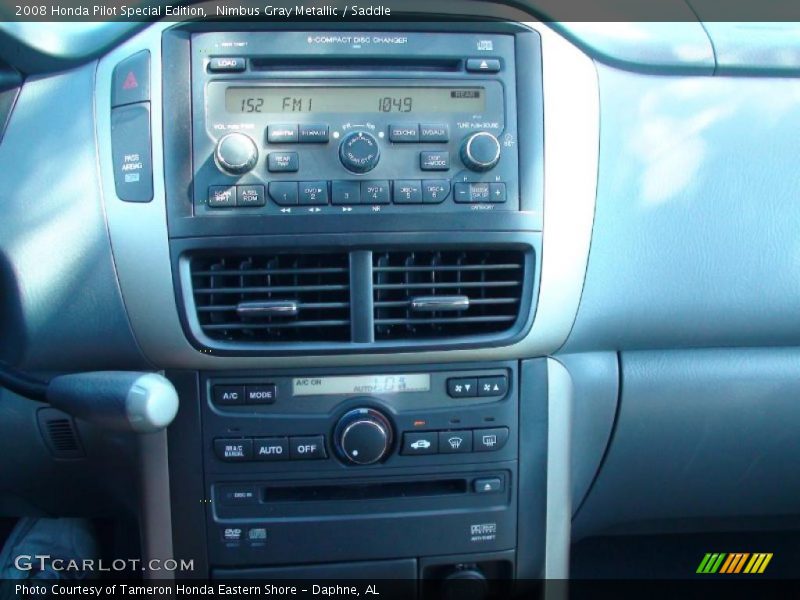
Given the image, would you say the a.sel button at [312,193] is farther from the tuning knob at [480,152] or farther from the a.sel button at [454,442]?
the a.sel button at [454,442]

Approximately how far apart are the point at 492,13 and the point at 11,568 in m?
1.83

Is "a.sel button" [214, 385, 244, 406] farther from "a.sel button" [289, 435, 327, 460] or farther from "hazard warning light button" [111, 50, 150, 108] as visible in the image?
"hazard warning light button" [111, 50, 150, 108]

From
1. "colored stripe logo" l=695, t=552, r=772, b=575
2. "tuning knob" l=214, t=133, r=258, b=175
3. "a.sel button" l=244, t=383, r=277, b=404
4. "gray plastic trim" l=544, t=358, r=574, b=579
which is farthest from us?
"colored stripe logo" l=695, t=552, r=772, b=575

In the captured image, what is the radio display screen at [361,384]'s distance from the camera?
1431 mm

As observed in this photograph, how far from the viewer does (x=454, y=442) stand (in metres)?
1.47

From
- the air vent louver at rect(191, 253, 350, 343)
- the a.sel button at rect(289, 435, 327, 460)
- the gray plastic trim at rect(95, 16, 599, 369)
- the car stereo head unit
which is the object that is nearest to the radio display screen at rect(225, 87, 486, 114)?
the car stereo head unit

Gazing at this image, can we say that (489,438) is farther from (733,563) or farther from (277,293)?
(733,563)

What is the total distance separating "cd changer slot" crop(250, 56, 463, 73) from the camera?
4.53 feet

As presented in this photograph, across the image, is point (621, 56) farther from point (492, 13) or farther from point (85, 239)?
point (85, 239)

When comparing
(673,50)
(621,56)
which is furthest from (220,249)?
(673,50)

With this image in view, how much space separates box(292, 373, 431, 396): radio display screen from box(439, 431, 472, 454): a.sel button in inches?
4.4

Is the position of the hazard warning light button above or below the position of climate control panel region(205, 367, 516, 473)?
above

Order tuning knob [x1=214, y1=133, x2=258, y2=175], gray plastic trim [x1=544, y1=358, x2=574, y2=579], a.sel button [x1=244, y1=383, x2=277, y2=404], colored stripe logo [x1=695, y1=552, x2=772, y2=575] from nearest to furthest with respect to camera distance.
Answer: tuning knob [x1=214, y1=133, x2=258, y2=175] → a.sel button [x1=244, y1=383, x2=277, y2=404] → gray plastic trim [x1=544, y1=358, x2=574, y2=579] → colored stripe logo [x1=695, y1=552, x2=772, y2=575]

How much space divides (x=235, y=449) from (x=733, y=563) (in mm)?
1586
